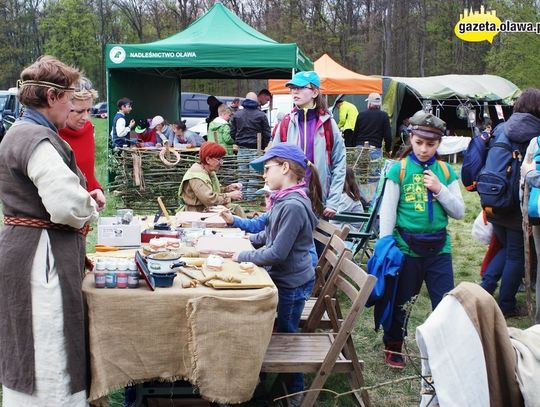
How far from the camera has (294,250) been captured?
3549mm

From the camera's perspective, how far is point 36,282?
264 centimetres

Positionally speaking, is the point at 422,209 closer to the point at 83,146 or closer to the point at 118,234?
the point at 118,234

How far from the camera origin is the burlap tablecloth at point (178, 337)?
2744mm

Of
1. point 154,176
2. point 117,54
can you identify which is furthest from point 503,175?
point 117,54

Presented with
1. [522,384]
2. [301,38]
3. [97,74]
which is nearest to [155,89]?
[522,384]

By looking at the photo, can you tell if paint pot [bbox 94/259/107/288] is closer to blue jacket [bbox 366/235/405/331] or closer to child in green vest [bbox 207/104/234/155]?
blue jacket [bbox 366/235/405/331]

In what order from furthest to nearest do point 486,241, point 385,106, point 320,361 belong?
point 385,106, point 486,241, point 320,361

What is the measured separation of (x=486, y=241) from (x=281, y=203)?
9.80 feet

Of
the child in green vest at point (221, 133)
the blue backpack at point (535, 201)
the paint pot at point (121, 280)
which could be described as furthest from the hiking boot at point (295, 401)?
the child in green vest at point (221, 133)

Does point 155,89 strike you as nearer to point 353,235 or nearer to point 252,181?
point 252,181

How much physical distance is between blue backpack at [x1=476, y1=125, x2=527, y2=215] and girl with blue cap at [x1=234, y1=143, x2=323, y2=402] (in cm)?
208

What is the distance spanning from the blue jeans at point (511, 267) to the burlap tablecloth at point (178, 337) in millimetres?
3127

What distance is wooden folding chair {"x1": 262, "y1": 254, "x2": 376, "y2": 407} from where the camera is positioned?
3.21 meters

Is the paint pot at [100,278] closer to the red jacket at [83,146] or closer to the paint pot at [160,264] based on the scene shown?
the paint pot at [160,264]
